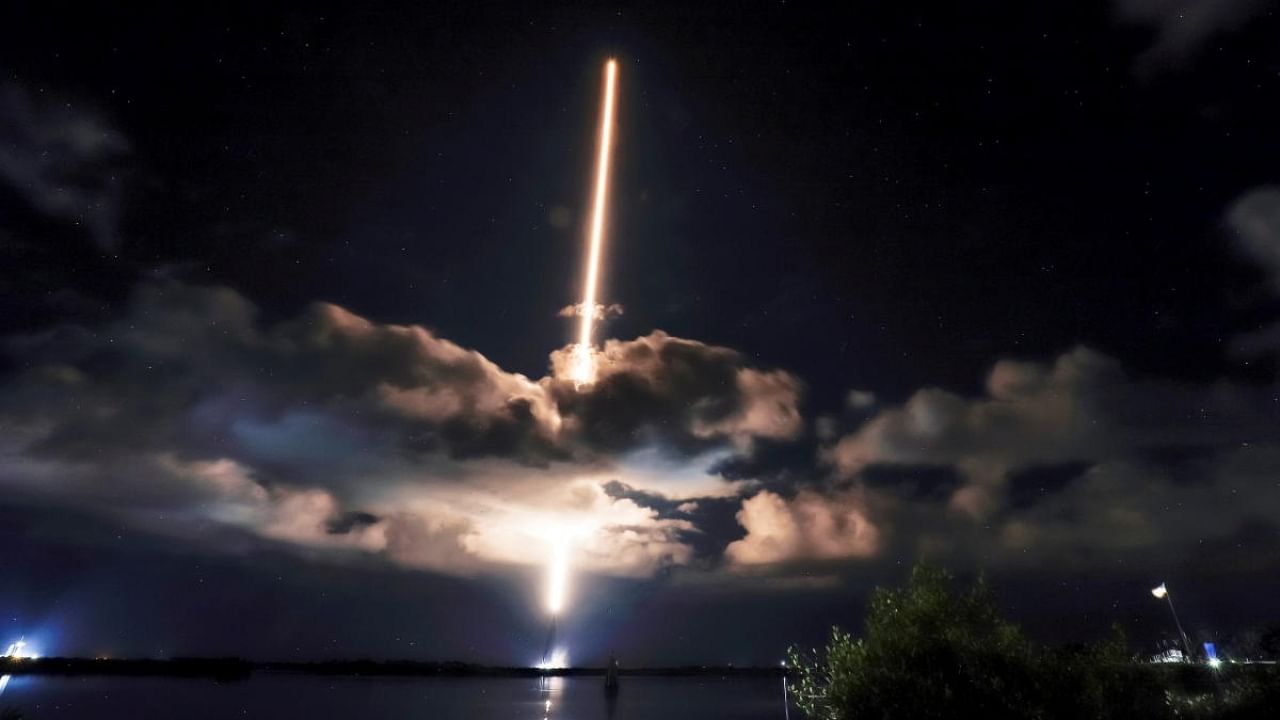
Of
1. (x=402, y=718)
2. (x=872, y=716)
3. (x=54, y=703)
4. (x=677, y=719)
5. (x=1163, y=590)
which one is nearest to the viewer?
(x=872, y=716)

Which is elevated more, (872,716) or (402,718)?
(872,716)

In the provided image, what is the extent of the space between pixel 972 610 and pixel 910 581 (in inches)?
144

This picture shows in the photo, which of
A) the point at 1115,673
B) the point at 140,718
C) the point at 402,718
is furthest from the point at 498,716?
the point at 1115,673

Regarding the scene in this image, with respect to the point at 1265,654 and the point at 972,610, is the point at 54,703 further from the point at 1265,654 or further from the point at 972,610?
the point at 1265,654

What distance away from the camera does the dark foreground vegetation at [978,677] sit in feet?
102

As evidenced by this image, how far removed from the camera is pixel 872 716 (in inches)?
1278

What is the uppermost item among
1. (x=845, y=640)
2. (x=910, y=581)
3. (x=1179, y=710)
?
(x=910, y=581)

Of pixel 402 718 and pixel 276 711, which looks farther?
pixel 276 711

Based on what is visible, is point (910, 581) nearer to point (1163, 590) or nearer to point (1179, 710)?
point (1179, 710)

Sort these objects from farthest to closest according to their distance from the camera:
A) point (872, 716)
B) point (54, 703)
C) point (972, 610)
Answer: point (54, 703), point (972, 610), point (872, 716)

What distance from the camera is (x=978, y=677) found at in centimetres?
3109

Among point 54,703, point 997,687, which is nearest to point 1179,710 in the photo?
point 997,687

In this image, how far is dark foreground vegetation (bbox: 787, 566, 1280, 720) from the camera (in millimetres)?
30969

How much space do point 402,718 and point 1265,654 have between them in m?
184
